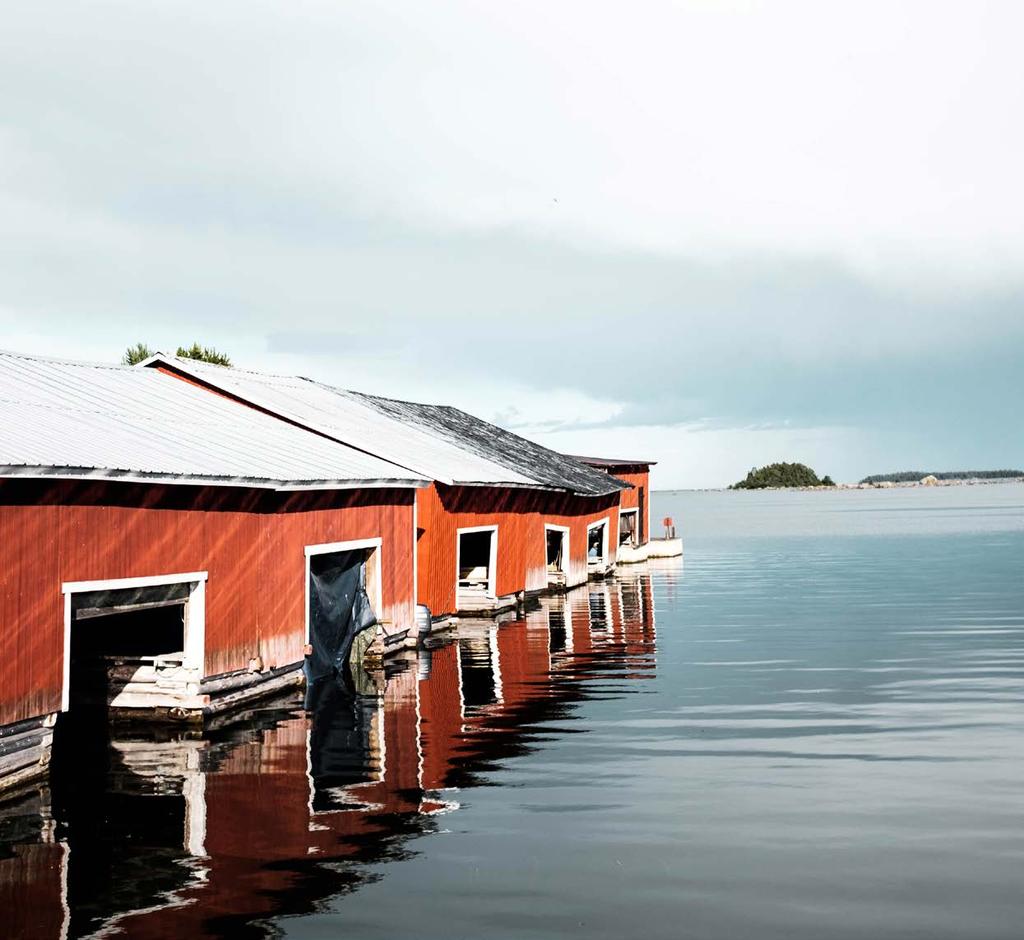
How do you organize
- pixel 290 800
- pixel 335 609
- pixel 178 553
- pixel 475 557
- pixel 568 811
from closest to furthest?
pixel 568 811 → pixel 290 800 → pixel 178 553 → pixel 335 609 → pixel 475 557

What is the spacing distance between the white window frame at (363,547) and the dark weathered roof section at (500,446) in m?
14.7

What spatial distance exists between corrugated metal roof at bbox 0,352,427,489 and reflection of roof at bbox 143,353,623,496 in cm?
130

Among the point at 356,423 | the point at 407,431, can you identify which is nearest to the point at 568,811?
the point at 356,423

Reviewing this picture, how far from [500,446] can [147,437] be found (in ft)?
94.5

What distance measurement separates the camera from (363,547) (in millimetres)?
27312

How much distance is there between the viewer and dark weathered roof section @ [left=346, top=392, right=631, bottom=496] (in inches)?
1761

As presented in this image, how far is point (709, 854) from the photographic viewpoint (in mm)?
12664

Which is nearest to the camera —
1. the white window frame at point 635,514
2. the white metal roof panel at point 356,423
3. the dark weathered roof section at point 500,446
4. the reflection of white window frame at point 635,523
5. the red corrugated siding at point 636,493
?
the white metal roof panel at point 356,423

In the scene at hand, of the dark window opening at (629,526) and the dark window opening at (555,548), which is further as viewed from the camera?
the dark window opening at (629,526)

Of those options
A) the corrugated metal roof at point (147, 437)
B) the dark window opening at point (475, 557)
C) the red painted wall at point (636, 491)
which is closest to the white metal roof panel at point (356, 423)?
the corrugated metal roof at point (147, 437)

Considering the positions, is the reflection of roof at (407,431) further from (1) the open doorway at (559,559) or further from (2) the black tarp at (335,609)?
(2) the black tarp at (335,609)

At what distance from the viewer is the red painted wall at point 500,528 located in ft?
109

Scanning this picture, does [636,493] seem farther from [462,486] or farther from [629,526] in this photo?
[462,486]

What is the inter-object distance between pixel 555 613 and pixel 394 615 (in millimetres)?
11387
